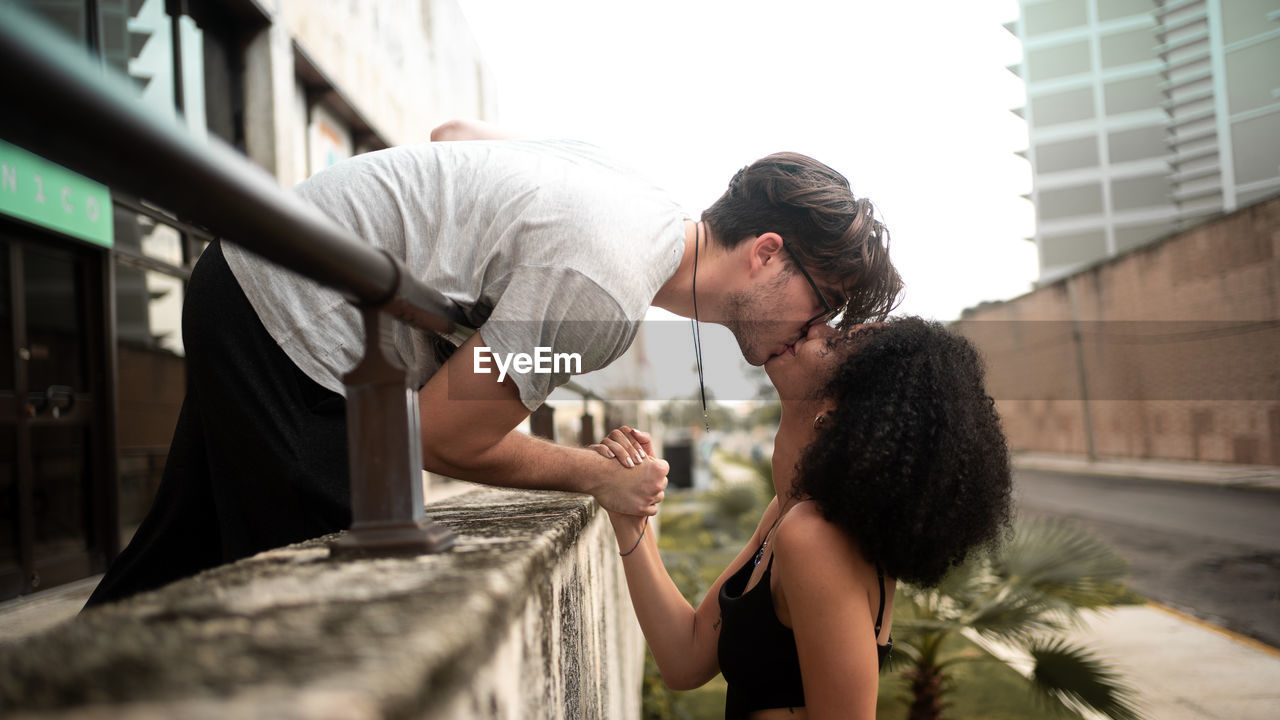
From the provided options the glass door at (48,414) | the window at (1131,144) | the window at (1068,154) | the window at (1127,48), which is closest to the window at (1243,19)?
the window at (1127,48)

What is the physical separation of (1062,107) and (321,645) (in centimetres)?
7157

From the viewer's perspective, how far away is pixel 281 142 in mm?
6141

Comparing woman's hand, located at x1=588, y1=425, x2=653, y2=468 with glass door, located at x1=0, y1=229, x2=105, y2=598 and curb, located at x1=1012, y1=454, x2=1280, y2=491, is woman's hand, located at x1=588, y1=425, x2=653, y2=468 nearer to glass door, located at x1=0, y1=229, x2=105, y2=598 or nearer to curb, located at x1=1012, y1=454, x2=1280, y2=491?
glass door, located at x1=0, y1=229, x2=105, y2=598

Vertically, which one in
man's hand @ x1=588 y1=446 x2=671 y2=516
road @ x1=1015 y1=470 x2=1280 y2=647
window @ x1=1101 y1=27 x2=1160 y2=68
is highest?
window @ x1=1101 y1=27 x2=1160 y2=68

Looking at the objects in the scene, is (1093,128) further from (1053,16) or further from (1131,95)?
(1053,16)

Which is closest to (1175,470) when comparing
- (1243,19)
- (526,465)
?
(526,465)

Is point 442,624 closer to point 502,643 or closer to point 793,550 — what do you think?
point 502,643

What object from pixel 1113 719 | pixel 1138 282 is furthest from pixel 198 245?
pixel 1138 282

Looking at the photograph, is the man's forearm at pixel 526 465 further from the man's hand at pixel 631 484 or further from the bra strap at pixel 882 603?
the bra strap at pixel 882 603

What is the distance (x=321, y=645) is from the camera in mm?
608

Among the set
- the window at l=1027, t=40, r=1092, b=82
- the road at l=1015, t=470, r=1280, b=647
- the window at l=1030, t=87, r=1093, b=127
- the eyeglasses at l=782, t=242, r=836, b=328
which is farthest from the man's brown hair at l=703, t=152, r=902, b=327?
the window at l=1027, t=40, r=1092, b=82

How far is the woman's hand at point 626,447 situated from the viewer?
187 cm

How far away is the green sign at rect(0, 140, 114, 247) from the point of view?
13.9 feet

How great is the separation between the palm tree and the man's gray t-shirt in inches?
122
